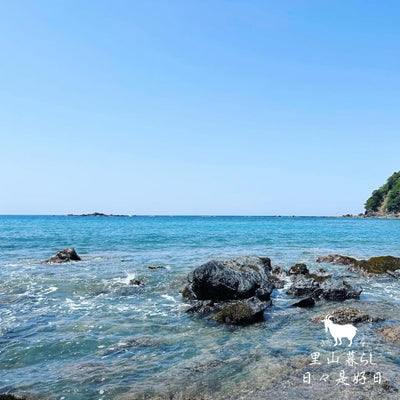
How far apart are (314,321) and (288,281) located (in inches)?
368

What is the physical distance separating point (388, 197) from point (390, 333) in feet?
644

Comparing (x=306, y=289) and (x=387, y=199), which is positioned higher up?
(x=387, y=199)

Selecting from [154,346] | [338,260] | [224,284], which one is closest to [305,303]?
[224,284]

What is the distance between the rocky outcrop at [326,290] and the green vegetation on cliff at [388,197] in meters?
178

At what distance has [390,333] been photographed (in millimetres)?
11336

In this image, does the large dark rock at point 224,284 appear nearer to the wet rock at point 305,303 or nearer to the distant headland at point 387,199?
the wet rock at point 305,303

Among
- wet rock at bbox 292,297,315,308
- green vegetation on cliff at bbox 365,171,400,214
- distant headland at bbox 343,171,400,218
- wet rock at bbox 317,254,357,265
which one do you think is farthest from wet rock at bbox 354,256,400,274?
green vegetation on cliff at bbox 365,171,400,214

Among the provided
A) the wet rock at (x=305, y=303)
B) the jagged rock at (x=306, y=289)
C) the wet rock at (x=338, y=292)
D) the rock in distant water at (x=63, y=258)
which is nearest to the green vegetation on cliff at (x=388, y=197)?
the rock in distant water at (x=63, y=258)

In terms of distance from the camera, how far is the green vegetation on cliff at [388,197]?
173663mm

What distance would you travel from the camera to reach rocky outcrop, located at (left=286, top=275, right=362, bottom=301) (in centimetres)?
1736

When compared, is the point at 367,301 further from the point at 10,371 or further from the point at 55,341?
the point at 10,371

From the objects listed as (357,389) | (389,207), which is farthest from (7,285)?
(389,207)

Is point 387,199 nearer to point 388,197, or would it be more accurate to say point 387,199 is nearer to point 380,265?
point 388,197

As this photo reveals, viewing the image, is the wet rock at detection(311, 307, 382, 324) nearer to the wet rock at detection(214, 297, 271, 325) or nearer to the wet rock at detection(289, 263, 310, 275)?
the wet rock at detection(214, 297, 271, 325)
